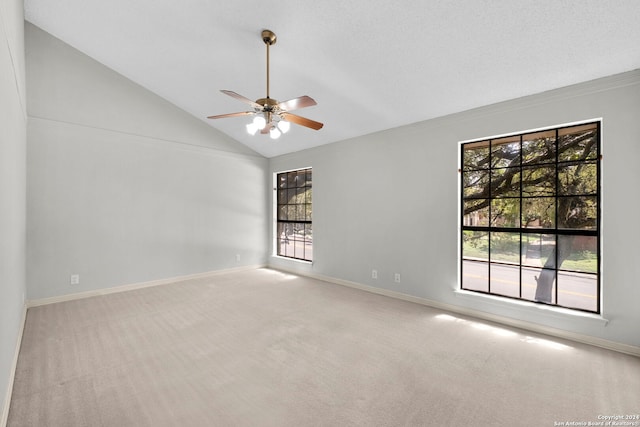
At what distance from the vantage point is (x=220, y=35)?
10.4 ft

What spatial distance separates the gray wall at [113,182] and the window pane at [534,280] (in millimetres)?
4962

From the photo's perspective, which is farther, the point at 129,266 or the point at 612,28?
the point at 129,266

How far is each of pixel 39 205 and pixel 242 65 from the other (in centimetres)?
334

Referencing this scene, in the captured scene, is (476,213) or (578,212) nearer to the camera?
(578,212)

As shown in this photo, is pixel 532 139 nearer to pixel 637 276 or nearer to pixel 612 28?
pixel 612 28

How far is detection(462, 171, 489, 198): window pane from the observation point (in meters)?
3.58

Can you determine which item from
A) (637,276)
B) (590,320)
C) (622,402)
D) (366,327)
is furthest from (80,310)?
(637,276)

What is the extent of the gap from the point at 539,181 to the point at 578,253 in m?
0.85

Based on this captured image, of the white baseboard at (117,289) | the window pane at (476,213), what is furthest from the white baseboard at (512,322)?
the white baseboard at (117,289)

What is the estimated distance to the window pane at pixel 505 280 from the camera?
3383 millimetres

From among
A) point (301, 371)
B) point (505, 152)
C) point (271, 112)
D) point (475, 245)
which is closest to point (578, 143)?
point (505, 152)

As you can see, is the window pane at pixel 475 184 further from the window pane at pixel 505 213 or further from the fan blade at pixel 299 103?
the fan blade at pixel 299 103

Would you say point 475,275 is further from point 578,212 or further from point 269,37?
point 269,37

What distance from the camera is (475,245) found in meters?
3.67
